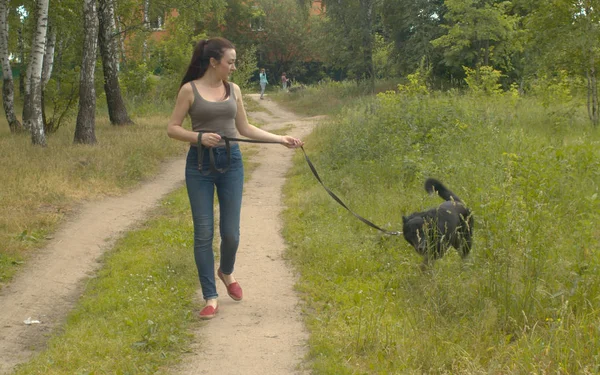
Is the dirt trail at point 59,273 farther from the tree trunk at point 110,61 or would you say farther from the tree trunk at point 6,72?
the tree trunk at point 6,72

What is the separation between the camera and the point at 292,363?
5109mm

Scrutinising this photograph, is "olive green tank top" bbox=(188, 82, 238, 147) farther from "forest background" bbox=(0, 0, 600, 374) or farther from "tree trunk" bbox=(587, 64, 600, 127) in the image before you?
"tree trunk" bbox=(587, 64, 600, 127)

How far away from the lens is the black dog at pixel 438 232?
247 inches

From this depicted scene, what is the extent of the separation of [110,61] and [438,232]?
16450 millimetres

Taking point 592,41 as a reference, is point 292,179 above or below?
below

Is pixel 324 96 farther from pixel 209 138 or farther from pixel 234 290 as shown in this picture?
pixel 209 138

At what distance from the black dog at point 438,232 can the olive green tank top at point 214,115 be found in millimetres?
1871

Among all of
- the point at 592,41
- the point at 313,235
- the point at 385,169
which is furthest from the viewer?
the point at 592,41

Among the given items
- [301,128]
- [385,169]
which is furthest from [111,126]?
[385,169]

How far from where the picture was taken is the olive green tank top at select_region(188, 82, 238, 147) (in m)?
5.81

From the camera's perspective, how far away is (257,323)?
5.97 metres

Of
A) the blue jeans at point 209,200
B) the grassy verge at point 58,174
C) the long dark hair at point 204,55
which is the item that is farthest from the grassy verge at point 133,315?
the long dark hair at point 204,55

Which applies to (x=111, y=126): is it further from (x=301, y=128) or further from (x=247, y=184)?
(x=247, y=184)

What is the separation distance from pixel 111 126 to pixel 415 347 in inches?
697
